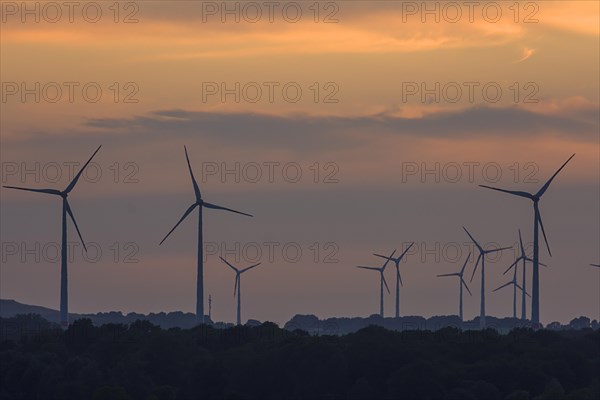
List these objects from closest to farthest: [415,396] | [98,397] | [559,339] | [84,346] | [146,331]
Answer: [98,397] → [415,396] → [559,339] → [84,346] → [146,331]

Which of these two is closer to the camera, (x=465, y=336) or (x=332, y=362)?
(x=332, y=362)

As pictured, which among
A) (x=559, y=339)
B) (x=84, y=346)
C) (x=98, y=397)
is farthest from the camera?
(x=84, y=346)

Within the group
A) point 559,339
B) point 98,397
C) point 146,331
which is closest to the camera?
point 98,397

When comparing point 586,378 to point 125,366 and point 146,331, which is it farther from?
point 146,331

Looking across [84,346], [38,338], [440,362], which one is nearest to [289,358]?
[440,362]

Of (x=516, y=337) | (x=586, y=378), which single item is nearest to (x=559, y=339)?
(x=516, y=337)

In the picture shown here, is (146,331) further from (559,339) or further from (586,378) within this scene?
(586,378)
